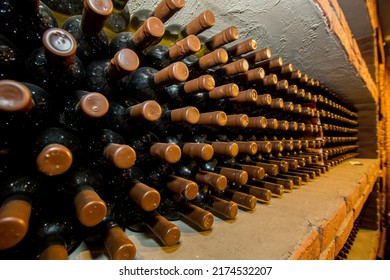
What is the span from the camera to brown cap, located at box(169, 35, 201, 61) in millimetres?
546

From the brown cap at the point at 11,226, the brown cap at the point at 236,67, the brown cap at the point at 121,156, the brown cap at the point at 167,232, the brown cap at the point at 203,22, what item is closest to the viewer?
the brown cap at the point at 11,226

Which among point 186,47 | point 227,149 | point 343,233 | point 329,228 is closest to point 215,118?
point 227,149

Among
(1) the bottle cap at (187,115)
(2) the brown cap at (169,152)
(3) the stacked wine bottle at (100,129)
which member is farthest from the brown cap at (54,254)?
(1) the bottle cap at (187,115)

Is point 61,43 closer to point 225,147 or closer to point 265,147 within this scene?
point 225,147

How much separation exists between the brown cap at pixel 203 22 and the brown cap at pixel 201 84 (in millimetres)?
151

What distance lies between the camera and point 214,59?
0.63m

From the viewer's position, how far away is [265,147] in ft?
2.71

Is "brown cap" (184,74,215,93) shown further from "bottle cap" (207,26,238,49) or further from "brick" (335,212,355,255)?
"brick" (335,212,355,255)

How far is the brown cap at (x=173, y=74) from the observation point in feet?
1.65

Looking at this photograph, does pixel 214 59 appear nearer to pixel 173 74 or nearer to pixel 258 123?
pixel 173 74

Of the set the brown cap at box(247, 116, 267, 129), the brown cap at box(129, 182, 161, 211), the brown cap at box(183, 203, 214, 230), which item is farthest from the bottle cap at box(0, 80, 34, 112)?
the brown cap at box(247, 116, 267, 129)

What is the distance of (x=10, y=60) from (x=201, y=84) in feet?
1.25

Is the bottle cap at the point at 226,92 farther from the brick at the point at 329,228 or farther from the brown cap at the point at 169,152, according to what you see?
the brick at the point at 329,228
